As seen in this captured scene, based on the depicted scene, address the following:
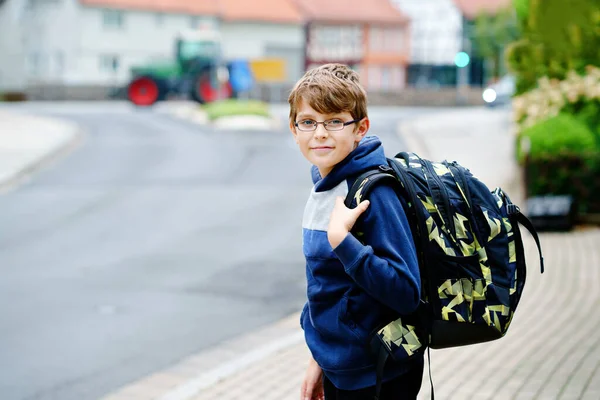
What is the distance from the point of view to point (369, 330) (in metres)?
2.67

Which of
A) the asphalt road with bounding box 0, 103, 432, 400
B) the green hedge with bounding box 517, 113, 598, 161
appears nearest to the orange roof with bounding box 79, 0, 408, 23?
the asphalt road with bounding box 0, 103, 432, 400

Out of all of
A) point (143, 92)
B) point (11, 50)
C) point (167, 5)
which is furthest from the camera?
point (167, 5)

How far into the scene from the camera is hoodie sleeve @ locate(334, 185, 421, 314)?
252 centimetres

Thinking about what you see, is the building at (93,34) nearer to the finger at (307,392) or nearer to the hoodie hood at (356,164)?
the finger at (307,392)

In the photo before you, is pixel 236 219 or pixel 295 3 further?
pixel 295 3

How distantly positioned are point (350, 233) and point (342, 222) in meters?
0.04

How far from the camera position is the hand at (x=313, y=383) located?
9.53 feet

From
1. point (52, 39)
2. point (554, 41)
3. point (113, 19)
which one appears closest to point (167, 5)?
point (113, 19)

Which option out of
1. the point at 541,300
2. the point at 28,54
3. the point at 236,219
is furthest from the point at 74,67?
the point at 541,300

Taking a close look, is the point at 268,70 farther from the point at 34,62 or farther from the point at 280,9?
the point at 280,9

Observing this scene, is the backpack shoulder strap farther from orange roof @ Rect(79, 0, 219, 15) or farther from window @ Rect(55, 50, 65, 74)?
window @ Rect(55, 50, 65, 74)

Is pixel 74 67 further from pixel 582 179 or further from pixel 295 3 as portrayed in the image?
pixel 582 179

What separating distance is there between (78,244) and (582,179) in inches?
271

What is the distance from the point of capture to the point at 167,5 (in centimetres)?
5806
